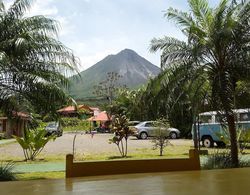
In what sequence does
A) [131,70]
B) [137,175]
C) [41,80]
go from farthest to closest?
[131,70]
[41,80]
[137,175]

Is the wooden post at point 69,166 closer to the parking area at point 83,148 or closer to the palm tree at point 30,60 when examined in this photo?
the palm tree at point 30,60

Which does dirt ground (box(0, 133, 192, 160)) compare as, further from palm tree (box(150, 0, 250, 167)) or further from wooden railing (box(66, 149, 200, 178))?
wooden railing (box(66, 149, 200, 178))

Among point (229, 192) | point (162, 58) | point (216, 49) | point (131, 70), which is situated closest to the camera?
point (229, 192)

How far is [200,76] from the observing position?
10.6 meters

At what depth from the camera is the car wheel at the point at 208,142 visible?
20.0 meters

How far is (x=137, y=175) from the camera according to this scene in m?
3.68

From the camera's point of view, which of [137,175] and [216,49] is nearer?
[137,175]

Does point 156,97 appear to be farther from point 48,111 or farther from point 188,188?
point 188,188

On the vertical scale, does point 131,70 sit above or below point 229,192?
above

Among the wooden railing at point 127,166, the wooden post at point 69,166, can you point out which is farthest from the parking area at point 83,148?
the wooden post at point 69,166

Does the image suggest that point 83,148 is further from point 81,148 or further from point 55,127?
point 55,127

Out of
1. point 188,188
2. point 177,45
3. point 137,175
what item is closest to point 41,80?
point 177,45

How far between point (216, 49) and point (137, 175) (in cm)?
736

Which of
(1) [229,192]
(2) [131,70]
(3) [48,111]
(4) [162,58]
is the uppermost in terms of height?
(2) [131,70]
